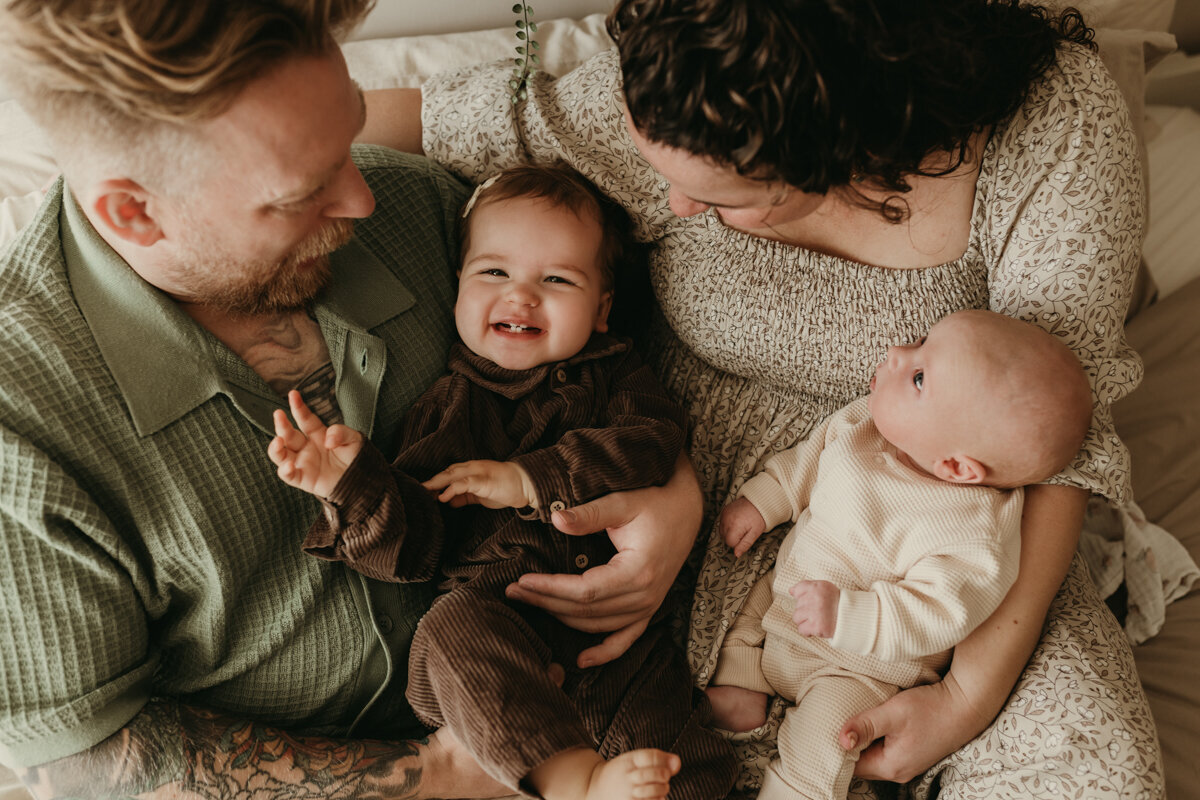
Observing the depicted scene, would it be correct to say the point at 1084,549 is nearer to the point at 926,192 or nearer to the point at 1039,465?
the point at 1039,465

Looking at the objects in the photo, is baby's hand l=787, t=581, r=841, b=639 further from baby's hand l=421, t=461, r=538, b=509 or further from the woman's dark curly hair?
the woman's dark curly hair

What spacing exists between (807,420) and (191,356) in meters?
1.07

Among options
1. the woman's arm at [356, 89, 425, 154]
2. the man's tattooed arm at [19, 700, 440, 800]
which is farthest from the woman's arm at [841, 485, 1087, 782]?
the woman's arm at [356, 89, 425, 154]

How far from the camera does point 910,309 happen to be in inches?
56.1

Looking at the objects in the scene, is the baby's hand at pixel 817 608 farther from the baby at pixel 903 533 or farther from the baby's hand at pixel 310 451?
the baby's hand at pixel 310 451

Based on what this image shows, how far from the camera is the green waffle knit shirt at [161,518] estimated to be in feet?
3.63

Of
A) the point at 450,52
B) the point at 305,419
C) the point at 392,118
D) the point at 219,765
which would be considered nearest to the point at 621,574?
the point at 305,419

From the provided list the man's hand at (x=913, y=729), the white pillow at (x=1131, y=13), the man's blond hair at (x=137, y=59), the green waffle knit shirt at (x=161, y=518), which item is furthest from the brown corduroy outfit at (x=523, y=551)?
the white pillow at (x=1131, y=13)

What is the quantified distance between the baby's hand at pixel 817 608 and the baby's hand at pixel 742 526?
9.0 inches

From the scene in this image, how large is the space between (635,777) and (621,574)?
0.35 m

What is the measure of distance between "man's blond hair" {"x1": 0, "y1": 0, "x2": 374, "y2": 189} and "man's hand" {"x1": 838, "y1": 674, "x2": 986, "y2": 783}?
1273 mm

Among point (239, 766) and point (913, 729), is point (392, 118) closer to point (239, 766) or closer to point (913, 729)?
point (239, 766)

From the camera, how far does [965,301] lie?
1435 mm

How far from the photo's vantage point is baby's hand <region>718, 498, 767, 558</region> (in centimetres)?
153
